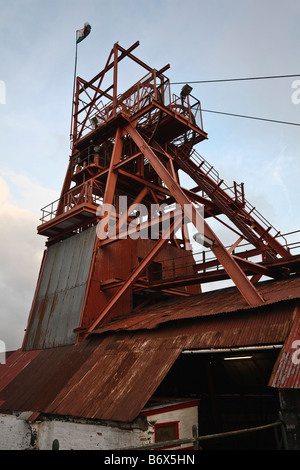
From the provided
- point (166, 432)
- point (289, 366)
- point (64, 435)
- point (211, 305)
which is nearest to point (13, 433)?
point (64, 435)

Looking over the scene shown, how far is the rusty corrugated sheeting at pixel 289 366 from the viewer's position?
29.0 feet

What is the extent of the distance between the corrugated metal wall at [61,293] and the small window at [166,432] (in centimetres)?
757

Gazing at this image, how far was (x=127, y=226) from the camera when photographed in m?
20.9

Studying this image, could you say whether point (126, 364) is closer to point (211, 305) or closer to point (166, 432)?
point (166, 432)

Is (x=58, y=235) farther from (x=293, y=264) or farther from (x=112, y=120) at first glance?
(x=293, y=264)

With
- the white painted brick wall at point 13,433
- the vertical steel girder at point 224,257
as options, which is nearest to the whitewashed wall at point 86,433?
the white painted brick wall at point 13,433

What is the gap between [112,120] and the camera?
69.3ft

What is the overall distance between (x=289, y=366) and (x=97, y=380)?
21.6 feet

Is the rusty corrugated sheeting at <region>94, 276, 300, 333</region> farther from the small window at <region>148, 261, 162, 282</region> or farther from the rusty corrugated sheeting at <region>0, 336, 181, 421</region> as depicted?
the small window at <region>148, 261, 162, 282</region>

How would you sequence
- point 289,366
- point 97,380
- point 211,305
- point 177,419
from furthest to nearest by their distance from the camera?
1. point 211,305
2. point 97,380
3. point 177,419
4. point 289,366

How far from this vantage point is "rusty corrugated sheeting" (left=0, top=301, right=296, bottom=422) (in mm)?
10820

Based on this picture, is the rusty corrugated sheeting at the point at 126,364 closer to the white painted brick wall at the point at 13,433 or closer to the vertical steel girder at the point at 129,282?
the white painted brick wall at the point at 13,433

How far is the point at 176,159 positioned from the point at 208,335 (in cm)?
1204
